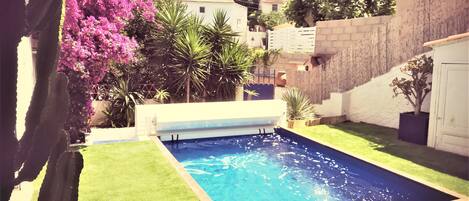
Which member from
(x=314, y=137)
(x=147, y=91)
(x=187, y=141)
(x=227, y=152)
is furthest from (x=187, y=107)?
(x=314, y=137)

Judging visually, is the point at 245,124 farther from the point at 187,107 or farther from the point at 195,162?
the point at 195,162

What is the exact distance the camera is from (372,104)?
41.6 ft

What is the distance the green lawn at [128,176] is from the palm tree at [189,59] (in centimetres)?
396

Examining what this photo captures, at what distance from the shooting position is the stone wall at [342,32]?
13.6m

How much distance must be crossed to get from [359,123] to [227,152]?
17.3 ft

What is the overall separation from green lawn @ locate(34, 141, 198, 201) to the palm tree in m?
3.96

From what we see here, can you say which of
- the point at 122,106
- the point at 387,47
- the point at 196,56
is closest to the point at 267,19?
the point at 387,47

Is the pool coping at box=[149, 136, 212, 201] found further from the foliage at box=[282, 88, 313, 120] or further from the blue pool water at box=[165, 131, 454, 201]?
the foliage at box=[282, 88, 313, 120]

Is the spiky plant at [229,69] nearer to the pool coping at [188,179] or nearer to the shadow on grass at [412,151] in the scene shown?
the shadow on grass at [412,151]

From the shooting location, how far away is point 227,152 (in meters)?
10.2

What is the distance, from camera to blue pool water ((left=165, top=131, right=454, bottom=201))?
7.19 meters

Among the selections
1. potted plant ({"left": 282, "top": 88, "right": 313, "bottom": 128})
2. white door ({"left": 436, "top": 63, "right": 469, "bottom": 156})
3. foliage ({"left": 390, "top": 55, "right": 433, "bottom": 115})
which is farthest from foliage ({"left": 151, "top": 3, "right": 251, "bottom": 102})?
white door ({"left": 436, "top": 63, "right": 469, "bottom": 156})

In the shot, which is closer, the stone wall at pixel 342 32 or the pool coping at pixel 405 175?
the pool coping at pixel 405 175

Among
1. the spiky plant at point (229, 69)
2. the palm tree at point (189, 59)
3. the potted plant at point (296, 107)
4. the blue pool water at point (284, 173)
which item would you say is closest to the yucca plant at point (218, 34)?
the spiky plant at point (229, 69)
